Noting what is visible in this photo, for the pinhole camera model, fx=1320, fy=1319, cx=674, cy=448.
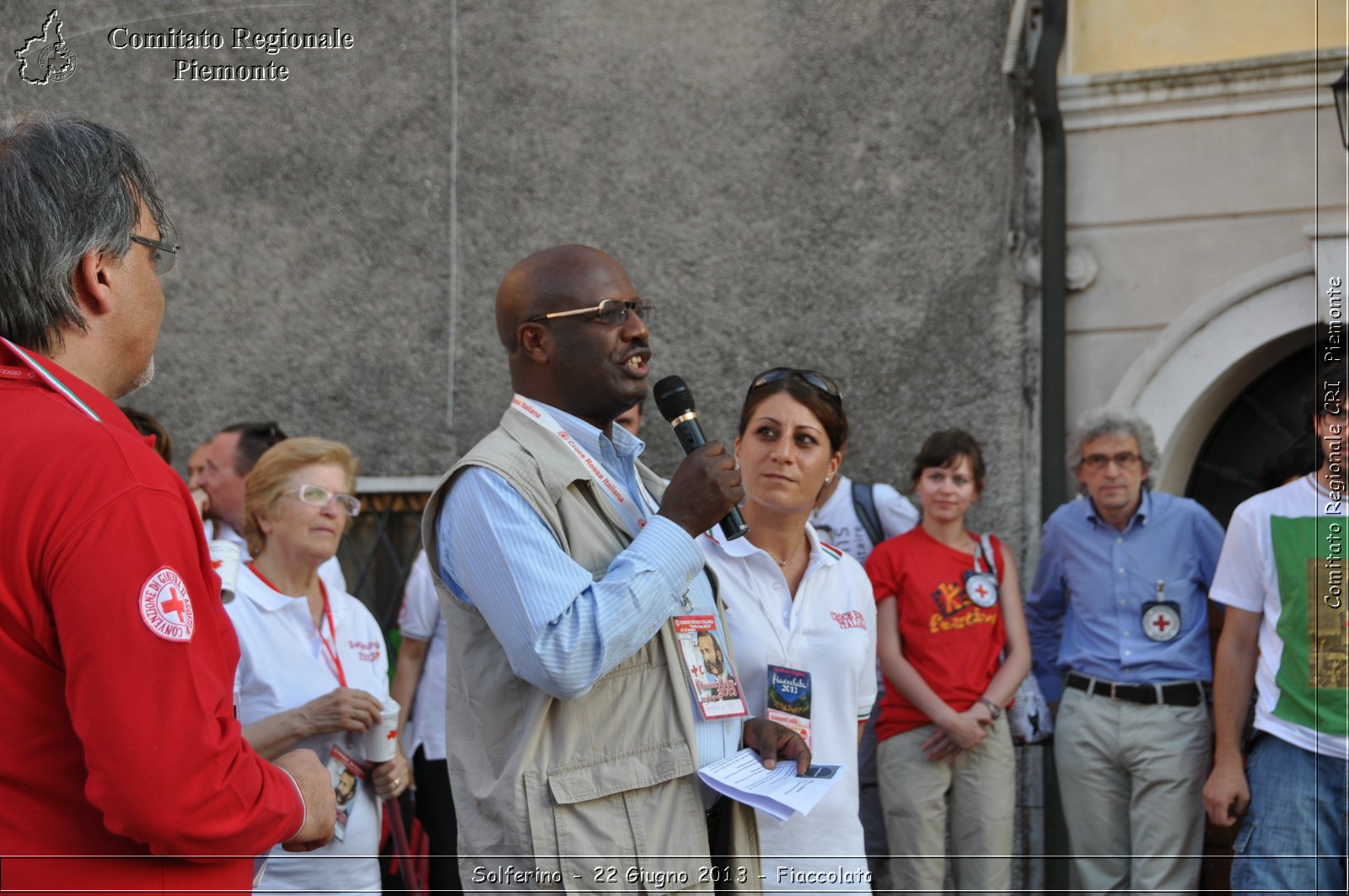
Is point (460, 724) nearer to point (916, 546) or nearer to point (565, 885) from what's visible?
point (565, 885)

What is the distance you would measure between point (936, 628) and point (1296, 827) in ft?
4.80

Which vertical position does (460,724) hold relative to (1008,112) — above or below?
below

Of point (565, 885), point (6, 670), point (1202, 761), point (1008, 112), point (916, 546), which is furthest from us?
point (1008, 112)

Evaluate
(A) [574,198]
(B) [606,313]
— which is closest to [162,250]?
(B) [606,313]

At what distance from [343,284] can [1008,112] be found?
3648mm

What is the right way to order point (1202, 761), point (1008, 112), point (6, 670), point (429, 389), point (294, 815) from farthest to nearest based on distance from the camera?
1. point (429, 389)
2. point (1008, 112)
3. point (1202, 761)
4. point (294, 815)
5. point (6, 670)

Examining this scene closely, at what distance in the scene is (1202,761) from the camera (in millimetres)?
5066

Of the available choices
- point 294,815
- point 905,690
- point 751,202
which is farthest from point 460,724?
point 751,202

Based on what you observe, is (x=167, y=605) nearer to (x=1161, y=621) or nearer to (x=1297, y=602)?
(x=1297, y=602)

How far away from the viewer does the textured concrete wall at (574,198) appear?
6.40 metres

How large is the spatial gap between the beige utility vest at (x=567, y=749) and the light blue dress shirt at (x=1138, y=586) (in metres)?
3.11

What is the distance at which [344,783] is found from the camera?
377 centimetres

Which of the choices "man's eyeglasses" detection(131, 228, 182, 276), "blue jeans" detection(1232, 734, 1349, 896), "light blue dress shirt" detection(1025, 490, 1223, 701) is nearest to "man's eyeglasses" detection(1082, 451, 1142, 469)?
"light blue dress shirt" detection(1025, 490, 1223, 701)

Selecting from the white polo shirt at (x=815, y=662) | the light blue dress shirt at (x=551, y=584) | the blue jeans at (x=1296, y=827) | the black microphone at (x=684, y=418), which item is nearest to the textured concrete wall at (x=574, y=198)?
the blue jeans at (x=1296, y=827)
